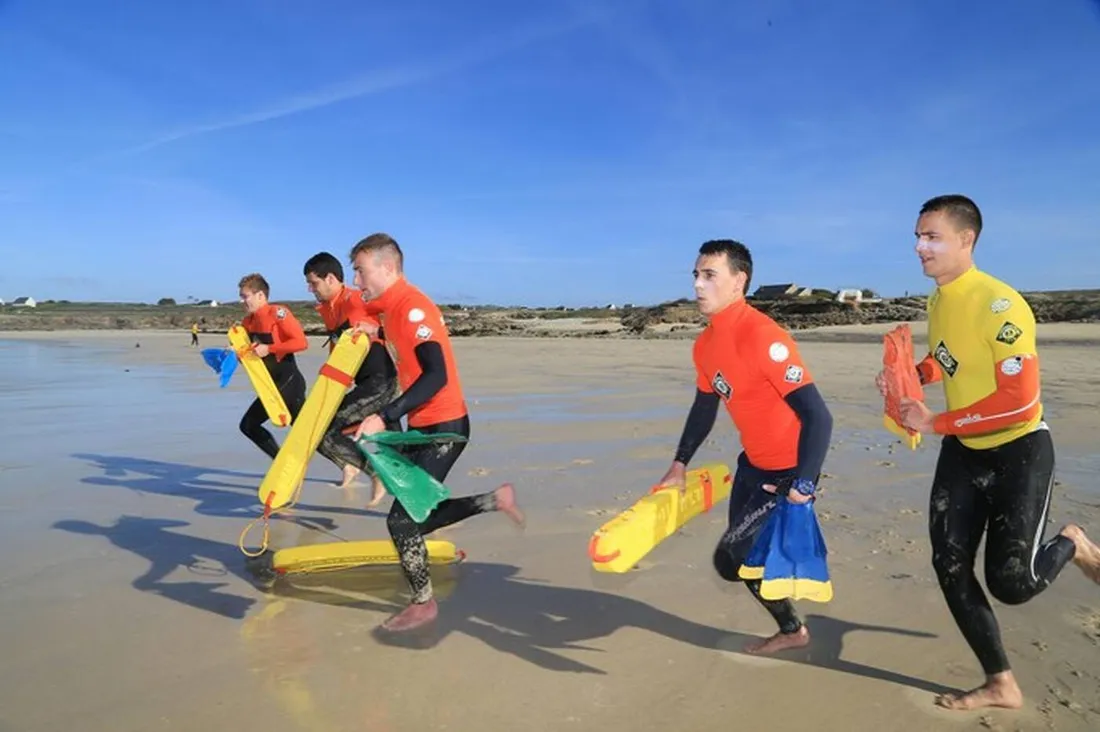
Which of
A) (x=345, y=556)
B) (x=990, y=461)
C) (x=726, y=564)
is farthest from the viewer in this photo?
Answer: (x=345, y=556)

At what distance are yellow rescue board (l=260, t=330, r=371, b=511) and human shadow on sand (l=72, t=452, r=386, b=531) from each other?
1353 millimetres

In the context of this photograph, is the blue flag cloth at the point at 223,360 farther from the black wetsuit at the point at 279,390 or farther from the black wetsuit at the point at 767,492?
the black wetsuit at the point at 767,492

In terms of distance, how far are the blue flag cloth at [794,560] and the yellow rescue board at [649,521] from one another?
0.53m

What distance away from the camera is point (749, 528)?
3.91m

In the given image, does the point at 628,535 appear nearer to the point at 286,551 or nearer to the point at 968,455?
the point at 968,455

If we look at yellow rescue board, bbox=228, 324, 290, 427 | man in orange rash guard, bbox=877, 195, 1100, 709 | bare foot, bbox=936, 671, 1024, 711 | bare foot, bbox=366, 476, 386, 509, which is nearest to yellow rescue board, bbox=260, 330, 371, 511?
bare foot, bbox=366, 476, 386, 509

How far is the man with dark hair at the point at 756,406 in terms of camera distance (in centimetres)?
371

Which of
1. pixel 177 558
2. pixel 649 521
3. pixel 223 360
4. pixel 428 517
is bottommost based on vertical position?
pixel 177 558

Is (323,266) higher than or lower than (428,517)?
higher

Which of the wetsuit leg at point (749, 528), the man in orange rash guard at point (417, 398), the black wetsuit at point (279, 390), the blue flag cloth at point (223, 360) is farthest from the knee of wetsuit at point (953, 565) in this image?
the blue flag cloth at point (223, 360)

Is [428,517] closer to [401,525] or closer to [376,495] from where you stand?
[401,525]

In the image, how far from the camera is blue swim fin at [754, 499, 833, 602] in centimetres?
361

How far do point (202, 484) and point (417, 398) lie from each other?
15.0 ft

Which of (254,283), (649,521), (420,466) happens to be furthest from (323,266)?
(649,521)
